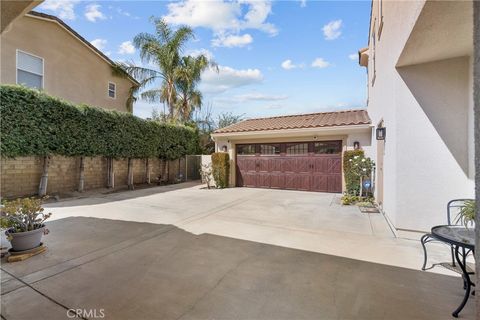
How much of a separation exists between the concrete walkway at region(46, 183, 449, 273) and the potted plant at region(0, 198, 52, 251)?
7.46 ft

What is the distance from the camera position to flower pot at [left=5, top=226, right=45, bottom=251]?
388 cm

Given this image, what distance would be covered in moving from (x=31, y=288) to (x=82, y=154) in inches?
345

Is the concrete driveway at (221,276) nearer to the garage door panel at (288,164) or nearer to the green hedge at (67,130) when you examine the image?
the green hedge at (67,130)

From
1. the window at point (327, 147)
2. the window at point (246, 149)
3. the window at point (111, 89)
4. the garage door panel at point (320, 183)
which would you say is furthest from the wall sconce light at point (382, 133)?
the window at point (111, 89)

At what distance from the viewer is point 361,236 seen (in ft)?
16.0

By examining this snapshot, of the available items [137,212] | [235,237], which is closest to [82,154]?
[137,212]

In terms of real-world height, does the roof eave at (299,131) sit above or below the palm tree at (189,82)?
below

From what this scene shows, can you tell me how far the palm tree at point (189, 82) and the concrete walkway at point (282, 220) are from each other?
1002cm

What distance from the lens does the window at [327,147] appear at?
34.9 feet

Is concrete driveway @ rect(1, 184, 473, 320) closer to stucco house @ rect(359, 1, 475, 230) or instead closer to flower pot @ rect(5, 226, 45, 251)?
flower pot @ rect(5, 226, 45, 251)

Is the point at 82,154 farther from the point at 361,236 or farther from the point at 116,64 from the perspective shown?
the point at 361,236

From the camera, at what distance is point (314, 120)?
11.8m
